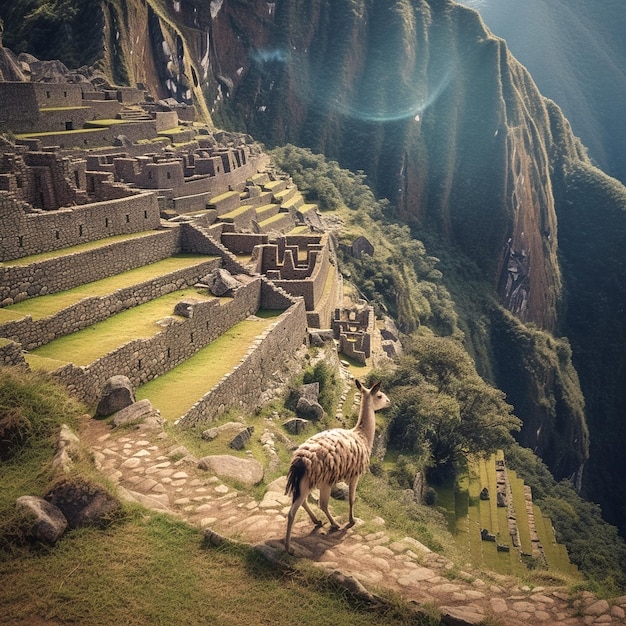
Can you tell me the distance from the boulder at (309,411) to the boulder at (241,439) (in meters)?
4.87

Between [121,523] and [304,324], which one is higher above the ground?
[121,523]

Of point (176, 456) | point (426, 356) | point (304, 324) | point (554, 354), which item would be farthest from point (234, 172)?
point (554, 354)

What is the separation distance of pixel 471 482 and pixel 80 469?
29.7m

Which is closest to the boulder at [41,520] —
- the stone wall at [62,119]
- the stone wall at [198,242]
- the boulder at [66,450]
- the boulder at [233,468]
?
the boulder at [66,450]

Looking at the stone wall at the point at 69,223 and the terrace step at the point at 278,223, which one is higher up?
the stone wall at the point at 69,223

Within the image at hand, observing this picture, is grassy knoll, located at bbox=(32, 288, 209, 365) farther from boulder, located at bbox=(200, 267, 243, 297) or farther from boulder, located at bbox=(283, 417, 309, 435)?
boulder, located at bbox=(283, 417, 309, 435)

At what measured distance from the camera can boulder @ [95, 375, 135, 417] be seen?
11.8m

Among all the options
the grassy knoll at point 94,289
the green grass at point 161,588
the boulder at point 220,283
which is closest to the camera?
the green grass at point 161,588

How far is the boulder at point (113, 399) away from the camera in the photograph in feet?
38.7

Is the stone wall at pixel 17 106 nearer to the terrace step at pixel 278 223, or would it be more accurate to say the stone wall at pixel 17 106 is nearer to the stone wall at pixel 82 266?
the terrace step at pixel 278 223

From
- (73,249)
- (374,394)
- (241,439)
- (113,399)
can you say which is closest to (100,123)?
(73,249)

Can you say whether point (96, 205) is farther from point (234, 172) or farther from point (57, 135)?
point (234, 172)

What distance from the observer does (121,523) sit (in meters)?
8.11

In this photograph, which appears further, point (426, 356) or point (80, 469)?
point (426, 356)
